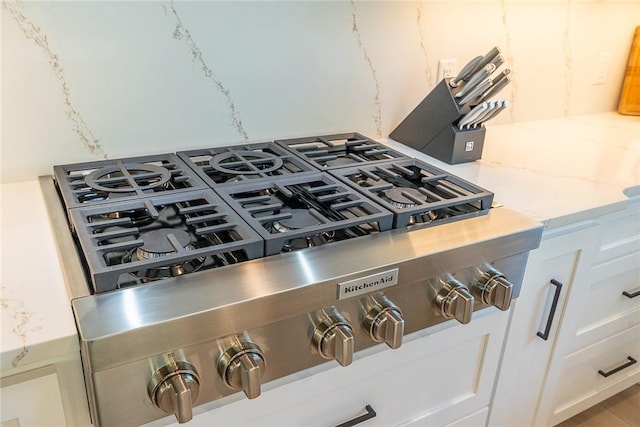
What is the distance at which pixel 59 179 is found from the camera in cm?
102

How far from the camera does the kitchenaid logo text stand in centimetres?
78

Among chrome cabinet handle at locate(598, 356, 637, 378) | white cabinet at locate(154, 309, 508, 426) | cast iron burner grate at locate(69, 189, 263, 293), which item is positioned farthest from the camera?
chrome cabinet handle at locate(598, 356, 637, 378)

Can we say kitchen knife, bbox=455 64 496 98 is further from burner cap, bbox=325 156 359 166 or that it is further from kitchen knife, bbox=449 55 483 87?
burner cap, bbox=325 156 359 166

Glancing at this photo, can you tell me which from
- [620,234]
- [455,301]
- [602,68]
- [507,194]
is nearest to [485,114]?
[507,194]

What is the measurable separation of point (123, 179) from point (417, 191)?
1.97ft

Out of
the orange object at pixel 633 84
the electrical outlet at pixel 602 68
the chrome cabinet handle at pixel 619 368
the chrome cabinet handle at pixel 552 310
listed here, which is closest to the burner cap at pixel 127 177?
the chrome cabinet handle at pixel 552 310

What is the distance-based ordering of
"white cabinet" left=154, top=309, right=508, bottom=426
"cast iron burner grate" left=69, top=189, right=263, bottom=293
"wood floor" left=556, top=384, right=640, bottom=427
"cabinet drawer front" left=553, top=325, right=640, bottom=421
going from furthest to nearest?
"wood floor" left=556, top=384, right=640, bottom=427 → "cabinet drawer front" left=553, top=325, right=640, bottom=421 → "white cabinet" left=154, top=309, right=508, bottom=426 → "cast iron burner grate" left=69, top=189, right=263, bottom=293

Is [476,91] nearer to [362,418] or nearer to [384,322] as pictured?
[384,322]

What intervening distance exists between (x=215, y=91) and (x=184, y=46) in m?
0.13

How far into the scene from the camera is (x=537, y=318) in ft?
3.97

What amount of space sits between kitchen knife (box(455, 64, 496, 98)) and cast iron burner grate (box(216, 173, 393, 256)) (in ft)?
1.47

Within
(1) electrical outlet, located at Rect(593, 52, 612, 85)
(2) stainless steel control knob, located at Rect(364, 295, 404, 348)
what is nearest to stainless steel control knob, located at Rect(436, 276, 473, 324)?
(2) stainless steel control knob, located at Rect(364, 295, 404, 348)

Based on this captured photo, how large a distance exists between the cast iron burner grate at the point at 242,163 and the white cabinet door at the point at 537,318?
0.56 m

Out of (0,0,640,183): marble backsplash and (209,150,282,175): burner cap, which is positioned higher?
(0,0,640,183): marble backsplash
